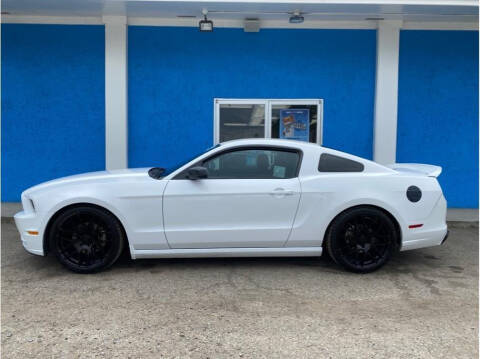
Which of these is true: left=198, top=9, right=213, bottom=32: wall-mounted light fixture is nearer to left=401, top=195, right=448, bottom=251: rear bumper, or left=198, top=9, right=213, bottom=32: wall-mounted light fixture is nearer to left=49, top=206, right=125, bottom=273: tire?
left=49, top=206, right=125, bottom=273: tire

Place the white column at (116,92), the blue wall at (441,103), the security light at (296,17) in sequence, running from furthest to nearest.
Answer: the blue wall at (441,103)
the white column at (116,92)
the security light at (296,17)

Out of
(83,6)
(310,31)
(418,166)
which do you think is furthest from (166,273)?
(310,31)

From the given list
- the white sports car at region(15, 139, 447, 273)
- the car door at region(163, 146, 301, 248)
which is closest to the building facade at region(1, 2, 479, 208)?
the white sports car at region(15, 139, 447, 273)

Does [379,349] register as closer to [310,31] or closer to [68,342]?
[68,342]

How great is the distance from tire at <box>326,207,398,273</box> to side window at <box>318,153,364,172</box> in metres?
0.47

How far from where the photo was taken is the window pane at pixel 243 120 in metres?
8.66

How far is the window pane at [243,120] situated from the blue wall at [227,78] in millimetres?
213

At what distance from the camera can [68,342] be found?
130 inches

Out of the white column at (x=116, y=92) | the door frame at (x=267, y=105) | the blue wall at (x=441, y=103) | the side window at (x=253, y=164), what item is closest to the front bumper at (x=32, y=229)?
the side window at (x=253, y=164)

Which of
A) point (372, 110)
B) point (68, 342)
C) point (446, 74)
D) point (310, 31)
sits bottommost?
point (68, 342)

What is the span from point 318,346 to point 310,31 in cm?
669

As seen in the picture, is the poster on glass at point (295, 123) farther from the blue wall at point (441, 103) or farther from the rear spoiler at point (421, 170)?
the rear spoiler at point (421, 170)

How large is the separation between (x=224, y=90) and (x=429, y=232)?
4.88 metres

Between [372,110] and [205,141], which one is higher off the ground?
[372,110]
